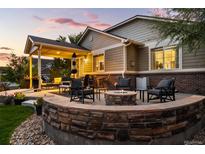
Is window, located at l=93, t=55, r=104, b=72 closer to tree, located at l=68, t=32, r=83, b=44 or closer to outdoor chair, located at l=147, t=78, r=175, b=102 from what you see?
outdoor chair, located at l=147, t=78, r=175, b=102

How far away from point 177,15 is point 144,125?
13.6 feet

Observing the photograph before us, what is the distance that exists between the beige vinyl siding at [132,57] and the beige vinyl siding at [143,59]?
25 cm

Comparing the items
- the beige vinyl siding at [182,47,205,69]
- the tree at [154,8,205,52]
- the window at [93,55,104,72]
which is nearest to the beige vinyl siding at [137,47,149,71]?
the beige vinyl siding at [182,47,205,69]

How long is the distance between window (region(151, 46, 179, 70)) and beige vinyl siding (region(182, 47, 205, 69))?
0.50 metres

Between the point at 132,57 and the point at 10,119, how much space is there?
7073mm

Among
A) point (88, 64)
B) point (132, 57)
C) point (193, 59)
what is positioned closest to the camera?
point (193, 59)

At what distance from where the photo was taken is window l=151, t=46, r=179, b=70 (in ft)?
29.5

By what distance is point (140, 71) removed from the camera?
10.5m

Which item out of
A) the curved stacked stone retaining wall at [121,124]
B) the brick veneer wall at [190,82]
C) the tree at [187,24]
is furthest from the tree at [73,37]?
the curved stacked stone retaining wall at [121,124]

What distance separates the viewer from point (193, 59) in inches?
319

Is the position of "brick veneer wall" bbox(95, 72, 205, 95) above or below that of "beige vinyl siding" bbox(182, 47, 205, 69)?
below

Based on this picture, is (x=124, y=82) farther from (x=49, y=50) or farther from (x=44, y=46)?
(x=49, y=50)

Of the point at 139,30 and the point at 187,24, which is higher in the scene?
the point at 139,30

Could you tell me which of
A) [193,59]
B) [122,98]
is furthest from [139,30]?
[122,98]
